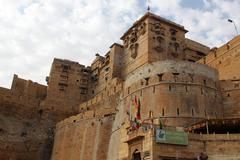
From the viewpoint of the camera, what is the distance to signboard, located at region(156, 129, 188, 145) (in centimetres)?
1716

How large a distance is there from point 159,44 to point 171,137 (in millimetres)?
18680

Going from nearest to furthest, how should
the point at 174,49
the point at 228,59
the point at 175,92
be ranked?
1. the point at 175,92
2. the point at 228,59
3. the point at 174,49

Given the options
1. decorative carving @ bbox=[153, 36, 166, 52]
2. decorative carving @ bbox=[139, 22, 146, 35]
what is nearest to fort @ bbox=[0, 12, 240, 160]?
decorative carving @ bbox=[139, 22, 146, 35]

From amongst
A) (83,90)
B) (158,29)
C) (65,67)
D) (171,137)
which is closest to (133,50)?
(158,29)

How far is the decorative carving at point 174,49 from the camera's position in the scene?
35.4m

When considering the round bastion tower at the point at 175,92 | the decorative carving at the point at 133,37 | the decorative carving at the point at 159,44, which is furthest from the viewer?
the decorative carving at the point at 133,37

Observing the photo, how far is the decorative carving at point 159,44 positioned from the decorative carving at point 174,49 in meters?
0.81

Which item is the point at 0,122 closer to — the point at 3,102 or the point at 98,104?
the point at 3,102

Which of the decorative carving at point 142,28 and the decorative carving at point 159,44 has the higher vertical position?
the decorative carving at point 142,28

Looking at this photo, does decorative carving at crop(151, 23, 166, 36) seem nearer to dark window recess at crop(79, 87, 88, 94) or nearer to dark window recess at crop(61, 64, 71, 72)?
dark window recess at crop(79, 87, 88, 94)

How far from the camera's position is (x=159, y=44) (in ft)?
113

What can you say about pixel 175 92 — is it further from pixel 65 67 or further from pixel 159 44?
pixel 65 67

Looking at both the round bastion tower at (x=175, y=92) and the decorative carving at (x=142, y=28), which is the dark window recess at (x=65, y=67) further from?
the round bastion tower at (x=175, y=92)

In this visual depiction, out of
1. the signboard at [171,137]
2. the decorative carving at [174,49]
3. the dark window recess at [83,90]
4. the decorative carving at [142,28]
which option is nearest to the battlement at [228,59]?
the decorative carving at [174,49]
